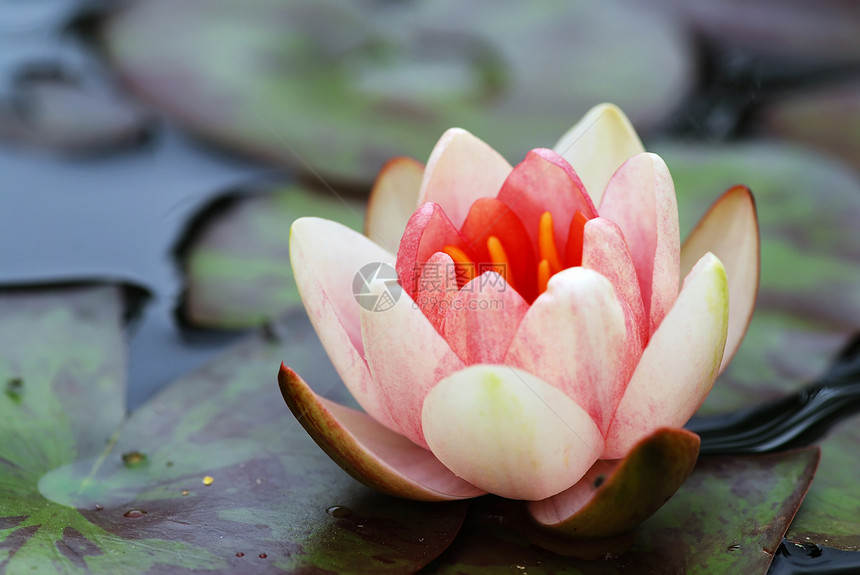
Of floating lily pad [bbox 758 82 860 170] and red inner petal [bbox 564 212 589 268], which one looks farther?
floating lily pad [bbox 758 82 860 170]

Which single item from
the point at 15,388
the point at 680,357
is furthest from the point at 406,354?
the point at 15,388

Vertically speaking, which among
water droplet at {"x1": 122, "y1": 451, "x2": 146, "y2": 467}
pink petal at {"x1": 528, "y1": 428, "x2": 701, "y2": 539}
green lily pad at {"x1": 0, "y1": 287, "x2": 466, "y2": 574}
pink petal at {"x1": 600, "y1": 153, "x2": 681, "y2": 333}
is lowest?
water droplet at {"x1": 122, "y1": 451, "x2": 146, "y2": 467}

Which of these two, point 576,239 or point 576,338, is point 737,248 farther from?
point 576,338

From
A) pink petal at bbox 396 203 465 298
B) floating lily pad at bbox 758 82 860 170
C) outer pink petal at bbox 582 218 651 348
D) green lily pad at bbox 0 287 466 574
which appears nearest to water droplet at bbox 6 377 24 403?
green lily pad at bbox 0 287 466 574

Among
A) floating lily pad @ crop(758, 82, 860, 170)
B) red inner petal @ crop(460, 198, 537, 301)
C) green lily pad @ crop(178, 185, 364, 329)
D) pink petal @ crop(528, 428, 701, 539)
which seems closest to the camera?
pink petal @ crop(528, 428, 701, 539)

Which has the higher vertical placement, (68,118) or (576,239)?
(576,239)

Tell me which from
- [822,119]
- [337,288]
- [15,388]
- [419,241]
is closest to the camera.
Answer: [419,241]

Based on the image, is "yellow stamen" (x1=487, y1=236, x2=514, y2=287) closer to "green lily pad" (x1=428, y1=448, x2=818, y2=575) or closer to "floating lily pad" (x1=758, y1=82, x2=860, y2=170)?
"green lily pad" (x1=428, y1=448, x2=818, y2=575)

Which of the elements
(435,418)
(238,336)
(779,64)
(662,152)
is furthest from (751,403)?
(779,64)
